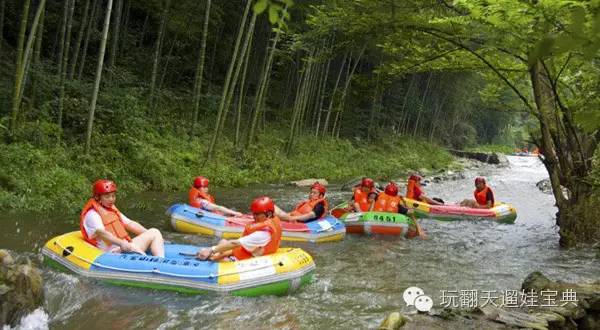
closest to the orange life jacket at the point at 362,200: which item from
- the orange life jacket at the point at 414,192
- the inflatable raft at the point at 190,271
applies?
the orange life jacket at the point at 414,192

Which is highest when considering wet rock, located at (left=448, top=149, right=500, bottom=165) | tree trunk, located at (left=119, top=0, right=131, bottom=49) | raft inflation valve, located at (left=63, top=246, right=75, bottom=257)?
tree trunk, located at (left=119, top=0, right=131, bottom=49)

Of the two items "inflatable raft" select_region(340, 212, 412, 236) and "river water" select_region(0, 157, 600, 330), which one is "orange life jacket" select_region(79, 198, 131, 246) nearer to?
"river water" select_region(0, 157, 600, 330)

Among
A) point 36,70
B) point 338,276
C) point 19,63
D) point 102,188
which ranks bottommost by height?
point 338,276

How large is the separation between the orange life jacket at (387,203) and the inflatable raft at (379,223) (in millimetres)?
430

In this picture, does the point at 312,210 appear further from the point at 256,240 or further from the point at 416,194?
the point at 416,194

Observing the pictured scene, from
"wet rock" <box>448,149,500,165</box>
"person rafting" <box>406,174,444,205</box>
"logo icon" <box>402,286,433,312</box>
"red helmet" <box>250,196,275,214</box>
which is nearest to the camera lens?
"logo icon" <box>402,286,433,312</box>

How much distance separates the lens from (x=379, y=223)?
31.9ft

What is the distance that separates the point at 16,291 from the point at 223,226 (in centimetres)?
446

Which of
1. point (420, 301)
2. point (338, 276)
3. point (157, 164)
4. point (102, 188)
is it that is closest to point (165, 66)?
point (157, 164)

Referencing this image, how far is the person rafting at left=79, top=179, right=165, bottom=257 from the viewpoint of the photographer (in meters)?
5.98

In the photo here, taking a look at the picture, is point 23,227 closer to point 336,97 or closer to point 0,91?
point 0,91

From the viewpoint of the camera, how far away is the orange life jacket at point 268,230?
230 inches

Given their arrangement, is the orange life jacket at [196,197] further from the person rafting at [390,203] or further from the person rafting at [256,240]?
the person rafting at [256,240]

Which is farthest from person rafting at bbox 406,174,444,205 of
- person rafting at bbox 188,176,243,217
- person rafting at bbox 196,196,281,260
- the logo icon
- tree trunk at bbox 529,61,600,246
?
the logo icon
